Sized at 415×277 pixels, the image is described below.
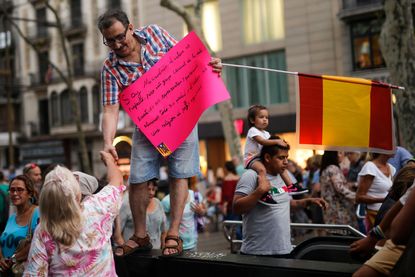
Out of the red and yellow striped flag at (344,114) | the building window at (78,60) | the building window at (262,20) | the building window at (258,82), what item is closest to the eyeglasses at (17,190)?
the red and yellow striped flag at (344,114)

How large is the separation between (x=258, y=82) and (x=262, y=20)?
9.37ft

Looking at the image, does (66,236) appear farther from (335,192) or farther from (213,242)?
(213,242)

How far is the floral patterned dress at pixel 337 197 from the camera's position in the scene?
773 centimetres

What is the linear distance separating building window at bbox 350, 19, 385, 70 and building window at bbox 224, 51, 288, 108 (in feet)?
10.8

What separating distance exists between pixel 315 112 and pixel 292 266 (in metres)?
1.75

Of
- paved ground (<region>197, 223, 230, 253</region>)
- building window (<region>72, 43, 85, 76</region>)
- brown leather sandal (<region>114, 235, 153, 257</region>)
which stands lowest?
paved ground (<region>197, 223, 230, 253</region>)

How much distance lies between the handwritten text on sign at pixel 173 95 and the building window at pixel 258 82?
22067 millimetres

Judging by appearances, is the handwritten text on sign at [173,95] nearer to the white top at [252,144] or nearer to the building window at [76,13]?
the white top at [252,144]

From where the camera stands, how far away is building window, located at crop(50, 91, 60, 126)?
39631mm

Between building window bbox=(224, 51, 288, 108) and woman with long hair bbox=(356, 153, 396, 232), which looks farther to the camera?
building window bbox=(224, 51, 288, 108)

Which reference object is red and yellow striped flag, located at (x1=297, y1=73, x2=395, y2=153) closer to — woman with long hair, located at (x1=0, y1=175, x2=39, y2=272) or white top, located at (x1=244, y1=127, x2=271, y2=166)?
white top, located at (x1=244, y1=127, x2=271, y2=166)

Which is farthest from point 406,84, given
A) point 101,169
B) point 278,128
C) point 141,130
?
point 101,169

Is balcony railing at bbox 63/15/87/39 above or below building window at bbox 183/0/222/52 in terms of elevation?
above

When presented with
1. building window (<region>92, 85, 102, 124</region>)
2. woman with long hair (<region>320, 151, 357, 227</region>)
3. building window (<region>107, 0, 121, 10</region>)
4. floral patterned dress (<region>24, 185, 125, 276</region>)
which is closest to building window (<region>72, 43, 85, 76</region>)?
building window (<region>92, 85, 102, 124</region>)
